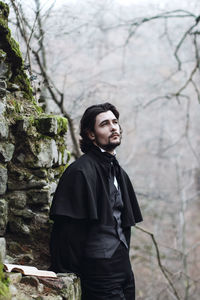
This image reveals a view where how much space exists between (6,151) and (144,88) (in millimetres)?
12889

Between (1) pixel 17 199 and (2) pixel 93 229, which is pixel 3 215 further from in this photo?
(2) pixel 93 229

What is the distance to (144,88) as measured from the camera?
1495 centimetres

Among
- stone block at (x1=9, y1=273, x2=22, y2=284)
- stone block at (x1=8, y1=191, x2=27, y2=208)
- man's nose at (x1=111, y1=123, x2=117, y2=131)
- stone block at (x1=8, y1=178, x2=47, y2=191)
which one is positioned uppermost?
man's nose at (x1=111, y1=123, x2=117, y2=131)

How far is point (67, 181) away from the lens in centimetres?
265

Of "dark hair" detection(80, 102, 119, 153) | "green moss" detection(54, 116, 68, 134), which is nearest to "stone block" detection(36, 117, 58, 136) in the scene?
"green moss" detection(54, 116, 68, 134)

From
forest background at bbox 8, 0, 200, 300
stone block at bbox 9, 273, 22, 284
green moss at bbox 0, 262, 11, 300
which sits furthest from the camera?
forest background at bbox 8, 0, 200, 300

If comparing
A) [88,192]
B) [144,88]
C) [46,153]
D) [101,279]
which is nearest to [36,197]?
[46,153]

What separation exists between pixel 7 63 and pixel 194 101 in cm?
1936

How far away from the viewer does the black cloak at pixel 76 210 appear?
253 cm

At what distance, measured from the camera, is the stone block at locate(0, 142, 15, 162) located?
2.64 meters

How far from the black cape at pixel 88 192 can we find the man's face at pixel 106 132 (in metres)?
0.07

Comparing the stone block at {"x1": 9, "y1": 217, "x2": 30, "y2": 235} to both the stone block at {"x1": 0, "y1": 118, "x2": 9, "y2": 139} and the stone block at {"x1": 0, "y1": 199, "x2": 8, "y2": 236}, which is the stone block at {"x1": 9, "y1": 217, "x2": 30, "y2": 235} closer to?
the stone block at {"x1": 0, "y1": 199, "x2": 8, "y2": 236}

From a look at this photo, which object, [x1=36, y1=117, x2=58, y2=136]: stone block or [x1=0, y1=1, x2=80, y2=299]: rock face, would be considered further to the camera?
[x1=36, y1=117, x2=58, y2=136]: stone block

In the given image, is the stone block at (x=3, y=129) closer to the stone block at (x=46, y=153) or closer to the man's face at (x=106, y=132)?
the stone block at (x=46, y=153)
